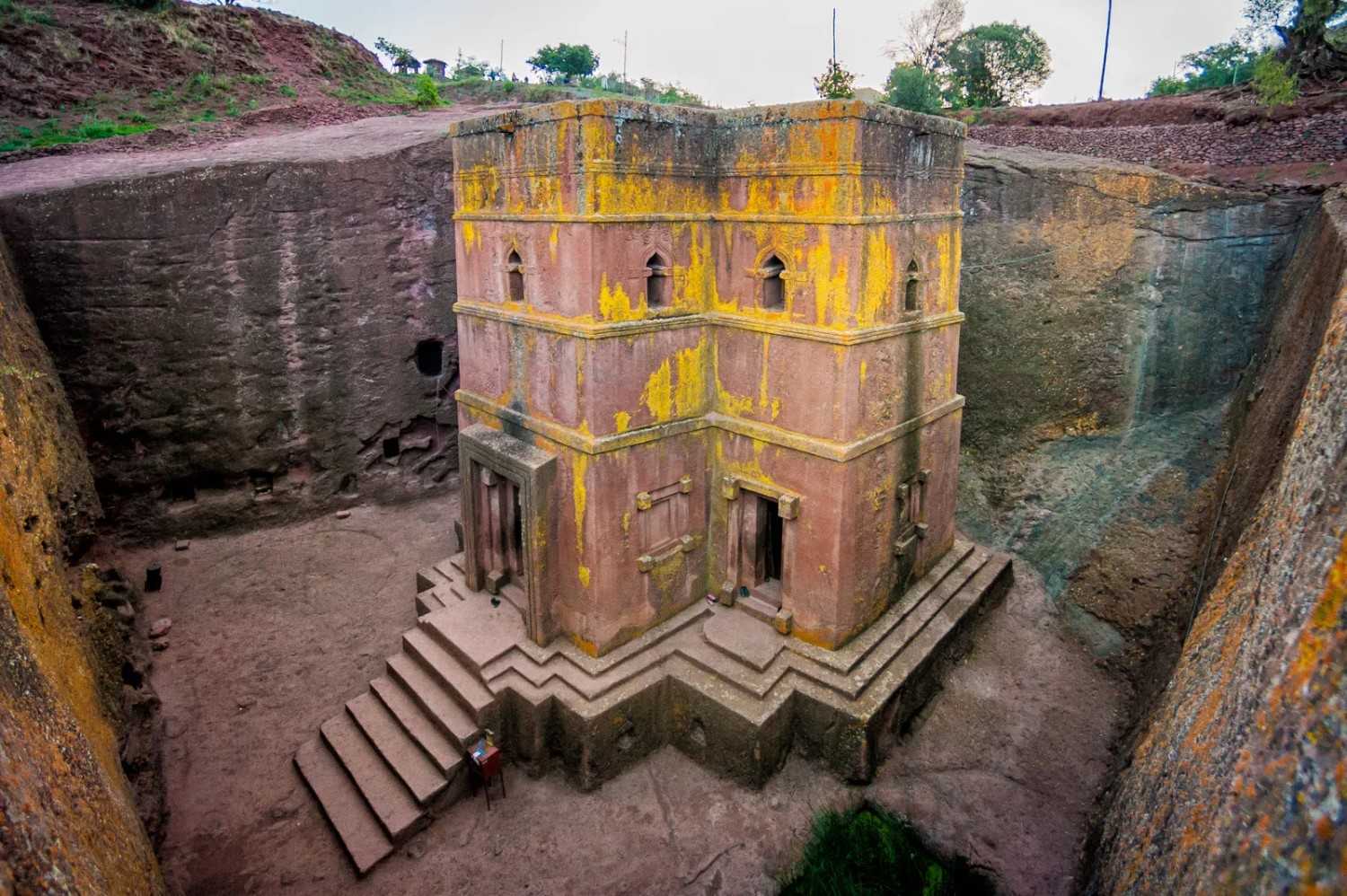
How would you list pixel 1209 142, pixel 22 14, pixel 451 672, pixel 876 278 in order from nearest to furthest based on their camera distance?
pixel 876 278 < pixel 451 672 < pixel 1209 142 < pixel 22 14

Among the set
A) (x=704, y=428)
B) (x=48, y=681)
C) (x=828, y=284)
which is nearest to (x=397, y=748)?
(x=48, y=681)

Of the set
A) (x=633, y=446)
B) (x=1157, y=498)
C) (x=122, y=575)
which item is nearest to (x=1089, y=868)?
(x=633, y=446)

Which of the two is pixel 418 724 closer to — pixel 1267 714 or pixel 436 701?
pixel 436 701

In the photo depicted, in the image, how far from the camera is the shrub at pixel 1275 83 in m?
13.9

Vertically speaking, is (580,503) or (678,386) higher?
(678,386)

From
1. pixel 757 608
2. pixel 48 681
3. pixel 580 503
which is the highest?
pixel 580 503

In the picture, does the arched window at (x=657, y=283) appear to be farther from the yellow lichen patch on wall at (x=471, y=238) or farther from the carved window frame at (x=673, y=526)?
the yellow lichen patch on wall at (x=471, y=238)

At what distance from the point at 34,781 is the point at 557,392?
5.53 meters

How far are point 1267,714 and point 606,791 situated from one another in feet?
22.0

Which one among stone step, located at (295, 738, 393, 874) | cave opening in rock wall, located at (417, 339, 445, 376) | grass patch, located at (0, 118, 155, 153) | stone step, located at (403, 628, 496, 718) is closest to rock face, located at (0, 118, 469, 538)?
cave opening in rock wall, located at (417, 339, 445, 376)

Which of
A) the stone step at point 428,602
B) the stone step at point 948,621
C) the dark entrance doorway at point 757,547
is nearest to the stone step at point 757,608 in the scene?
the dark entrance doorway at point 757,547

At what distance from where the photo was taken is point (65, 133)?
16.0 m

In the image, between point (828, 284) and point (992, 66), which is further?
point (992, 66)

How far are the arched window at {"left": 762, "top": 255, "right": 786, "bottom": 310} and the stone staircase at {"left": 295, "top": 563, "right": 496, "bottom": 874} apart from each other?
17.9 feet
